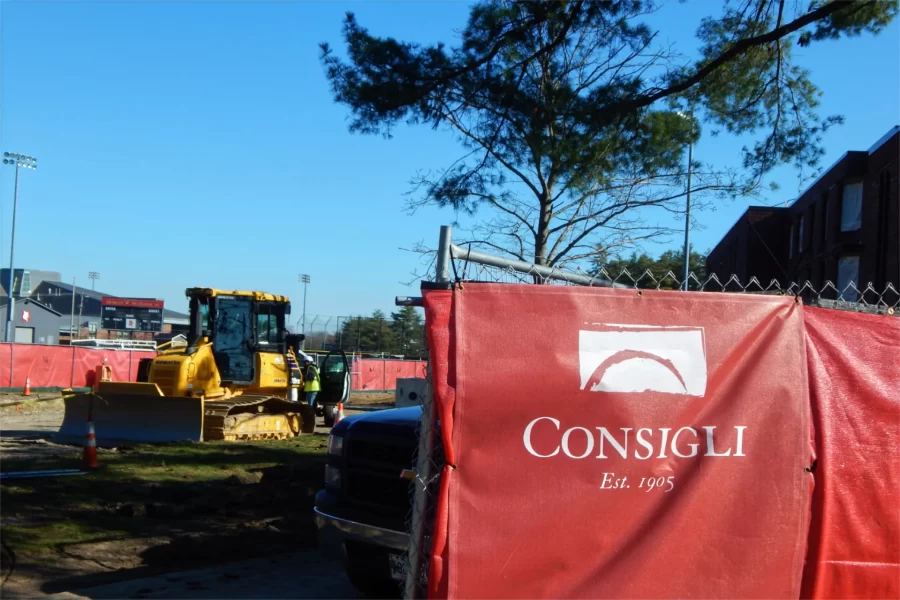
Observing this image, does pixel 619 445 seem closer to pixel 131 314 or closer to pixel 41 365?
pixel 41 365

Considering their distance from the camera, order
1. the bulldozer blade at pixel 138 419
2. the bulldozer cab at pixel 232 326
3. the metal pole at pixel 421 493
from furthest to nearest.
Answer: the bulldozer cab at pixel 232 326, the bulldozer blade at pixel 138 419, the metal pole at pixel 421 493

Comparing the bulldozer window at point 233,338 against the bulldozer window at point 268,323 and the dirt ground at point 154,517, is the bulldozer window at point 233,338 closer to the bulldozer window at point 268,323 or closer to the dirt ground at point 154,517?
the bulldozer window at point 268,323

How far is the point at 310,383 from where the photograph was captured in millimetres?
19406

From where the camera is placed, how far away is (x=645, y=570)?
4059 mm

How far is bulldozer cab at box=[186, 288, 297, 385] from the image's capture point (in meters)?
16.9

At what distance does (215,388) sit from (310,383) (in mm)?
3061

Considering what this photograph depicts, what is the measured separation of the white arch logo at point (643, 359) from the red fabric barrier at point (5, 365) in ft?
104

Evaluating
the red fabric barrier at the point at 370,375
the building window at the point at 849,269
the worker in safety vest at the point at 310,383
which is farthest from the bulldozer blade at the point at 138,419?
the red fabric barrier at the point at 370,375

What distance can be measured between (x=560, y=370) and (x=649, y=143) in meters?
7.09

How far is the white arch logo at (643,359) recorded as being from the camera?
160 inches

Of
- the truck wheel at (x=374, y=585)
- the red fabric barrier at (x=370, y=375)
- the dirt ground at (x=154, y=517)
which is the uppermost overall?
the red fabric barrier at (x=370, y=375)

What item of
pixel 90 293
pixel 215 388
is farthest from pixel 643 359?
pixel 90 293

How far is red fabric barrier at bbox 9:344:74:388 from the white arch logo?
31.9 meters

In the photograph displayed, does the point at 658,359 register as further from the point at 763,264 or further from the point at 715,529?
the point at 763,264
